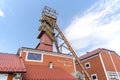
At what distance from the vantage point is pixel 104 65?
69.9 feet

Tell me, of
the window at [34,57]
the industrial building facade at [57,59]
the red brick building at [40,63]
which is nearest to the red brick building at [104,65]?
the industrial building facade at [57,59]

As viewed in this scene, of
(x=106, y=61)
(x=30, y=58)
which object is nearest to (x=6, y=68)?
(x=30, y=58)

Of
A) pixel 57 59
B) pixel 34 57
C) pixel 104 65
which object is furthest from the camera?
pixel 104 65

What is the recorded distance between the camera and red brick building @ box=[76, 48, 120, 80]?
828 inches

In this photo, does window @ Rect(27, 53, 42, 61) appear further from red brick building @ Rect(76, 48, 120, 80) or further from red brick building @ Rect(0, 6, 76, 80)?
red brick building @ Rect(76, 48, 120, 80)

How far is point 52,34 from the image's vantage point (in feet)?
72.4

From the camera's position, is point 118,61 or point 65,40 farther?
point 118,61

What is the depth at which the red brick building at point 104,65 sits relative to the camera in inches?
828

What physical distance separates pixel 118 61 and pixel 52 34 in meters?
16.1

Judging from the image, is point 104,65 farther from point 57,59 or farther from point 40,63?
point 40,63

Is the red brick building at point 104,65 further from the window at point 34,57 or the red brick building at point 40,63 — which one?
the window at point 34,57

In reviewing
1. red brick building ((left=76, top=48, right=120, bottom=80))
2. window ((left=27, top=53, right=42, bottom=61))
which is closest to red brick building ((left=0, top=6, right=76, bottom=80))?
window ((left=27, top=53, right=42, bottom=61))

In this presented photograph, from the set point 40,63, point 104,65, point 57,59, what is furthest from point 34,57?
point 104,65

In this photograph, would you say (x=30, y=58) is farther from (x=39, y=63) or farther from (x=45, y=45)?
(x=45, y=45)
